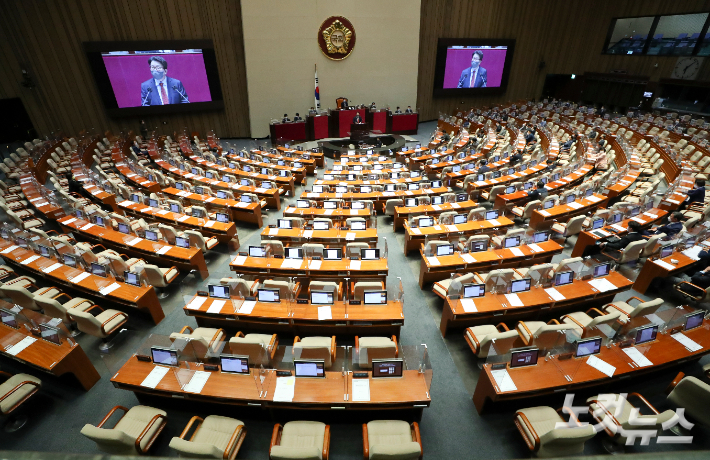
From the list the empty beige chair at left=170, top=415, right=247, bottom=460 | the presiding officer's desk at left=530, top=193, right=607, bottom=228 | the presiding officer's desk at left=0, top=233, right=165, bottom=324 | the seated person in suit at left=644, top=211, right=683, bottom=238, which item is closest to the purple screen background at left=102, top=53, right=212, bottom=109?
the presiding officer's desk at left=0, top=233, right=165, bottom=324

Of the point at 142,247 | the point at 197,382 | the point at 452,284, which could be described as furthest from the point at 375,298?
the point at 142,247

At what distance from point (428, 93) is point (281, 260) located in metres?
19.9

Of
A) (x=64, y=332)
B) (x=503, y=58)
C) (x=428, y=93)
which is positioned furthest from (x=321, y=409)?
(x=503, y=58)

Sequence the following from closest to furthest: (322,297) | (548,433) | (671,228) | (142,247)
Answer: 1. (548,433)
2. (322,297)
3. (671,228)
4. (142,247)

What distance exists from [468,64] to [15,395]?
84.3ft

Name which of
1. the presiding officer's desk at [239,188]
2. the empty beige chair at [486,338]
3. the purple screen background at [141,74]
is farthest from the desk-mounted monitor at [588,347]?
the purple screen background at [141,74]

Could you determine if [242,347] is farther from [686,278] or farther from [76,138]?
[76,138]

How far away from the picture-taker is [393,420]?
416 cm

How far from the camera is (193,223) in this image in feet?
29.0

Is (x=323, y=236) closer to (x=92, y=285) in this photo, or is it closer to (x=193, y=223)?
(x=193, y=223)

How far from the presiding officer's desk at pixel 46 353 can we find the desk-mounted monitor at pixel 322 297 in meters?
3.36

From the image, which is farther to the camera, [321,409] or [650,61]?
[650,61]

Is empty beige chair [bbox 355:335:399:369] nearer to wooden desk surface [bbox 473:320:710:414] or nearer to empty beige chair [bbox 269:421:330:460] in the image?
empty beige chair [bbox 269:421:330:460]

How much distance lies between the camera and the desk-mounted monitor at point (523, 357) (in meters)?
4.43
